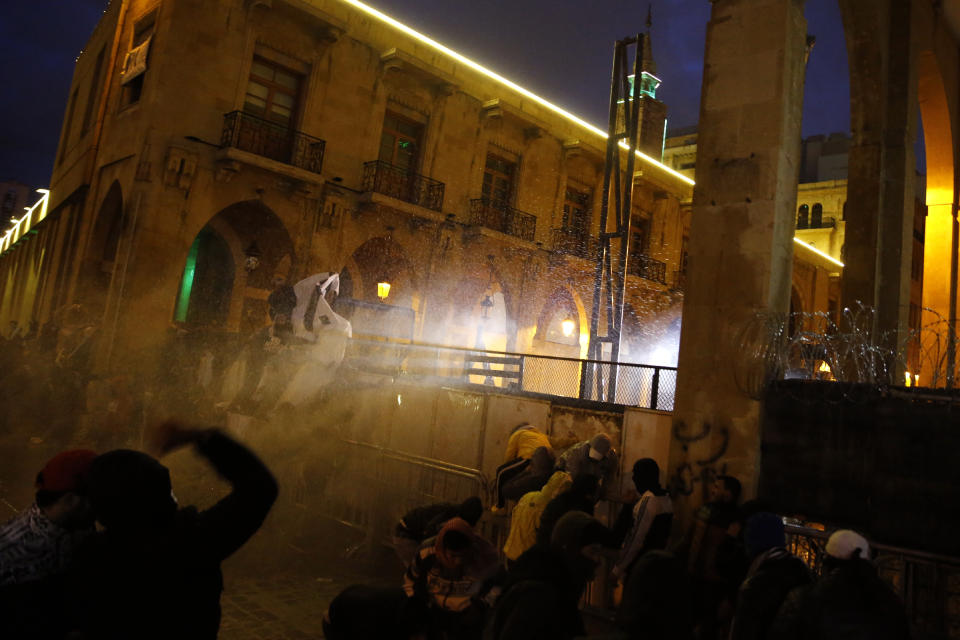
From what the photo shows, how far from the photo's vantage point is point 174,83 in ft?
48.1

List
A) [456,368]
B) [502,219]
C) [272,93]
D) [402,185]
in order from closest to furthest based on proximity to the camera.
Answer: [456,368]
[272,93]
[402,185]
[502,219]

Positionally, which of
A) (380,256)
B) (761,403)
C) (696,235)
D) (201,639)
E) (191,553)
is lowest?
(201,639)

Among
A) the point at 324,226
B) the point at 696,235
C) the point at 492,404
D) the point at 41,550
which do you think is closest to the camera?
the point at 41,550

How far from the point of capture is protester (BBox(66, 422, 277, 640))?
194 centimetres

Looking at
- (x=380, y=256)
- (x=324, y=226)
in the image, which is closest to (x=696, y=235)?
(x=324, y=226)

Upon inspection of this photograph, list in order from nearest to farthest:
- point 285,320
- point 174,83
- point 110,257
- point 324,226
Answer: point 285,320, point 174,83, point 324,226, point 110,257

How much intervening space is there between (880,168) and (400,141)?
1280 cm

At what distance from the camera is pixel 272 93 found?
53.0 feet

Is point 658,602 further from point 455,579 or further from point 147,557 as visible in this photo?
point 147,557

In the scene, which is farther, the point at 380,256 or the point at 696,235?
the point at 380,256

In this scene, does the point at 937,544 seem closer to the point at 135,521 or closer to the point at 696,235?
the point at 696,235

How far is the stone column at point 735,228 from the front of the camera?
19.0 feet

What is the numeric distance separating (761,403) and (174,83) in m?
14.6

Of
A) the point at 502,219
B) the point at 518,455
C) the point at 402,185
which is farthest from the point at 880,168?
the point at 502,219
